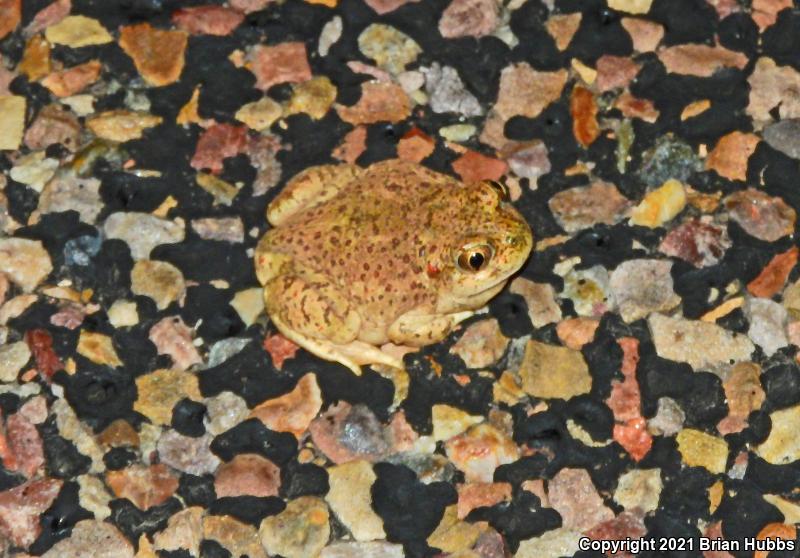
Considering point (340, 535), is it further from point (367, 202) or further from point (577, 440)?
point (367, 202)

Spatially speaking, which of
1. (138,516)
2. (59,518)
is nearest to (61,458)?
(59,518)

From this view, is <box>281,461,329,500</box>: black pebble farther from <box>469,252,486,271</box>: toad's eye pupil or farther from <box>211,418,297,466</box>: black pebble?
<box>469,252,486,271</box>: toad's eye pupil

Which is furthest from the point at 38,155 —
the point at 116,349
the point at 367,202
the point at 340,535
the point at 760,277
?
the point at 760,277

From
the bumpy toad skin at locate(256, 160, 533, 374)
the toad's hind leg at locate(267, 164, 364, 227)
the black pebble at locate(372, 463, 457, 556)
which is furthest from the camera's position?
the toad's hind leg at locate(267, 164, 364, 227)

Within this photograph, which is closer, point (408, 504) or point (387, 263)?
point (408, 504)

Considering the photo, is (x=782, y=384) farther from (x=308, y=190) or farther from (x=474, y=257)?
(x=308, y=190)

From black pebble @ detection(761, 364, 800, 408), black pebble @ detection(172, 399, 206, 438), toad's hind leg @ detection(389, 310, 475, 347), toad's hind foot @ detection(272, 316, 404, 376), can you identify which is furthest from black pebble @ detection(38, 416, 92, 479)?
black pebble @ detection(761, 364, 800, 408)

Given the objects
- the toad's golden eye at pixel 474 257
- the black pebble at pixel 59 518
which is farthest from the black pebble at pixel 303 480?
the toad's golden eye at pixel 474 257
